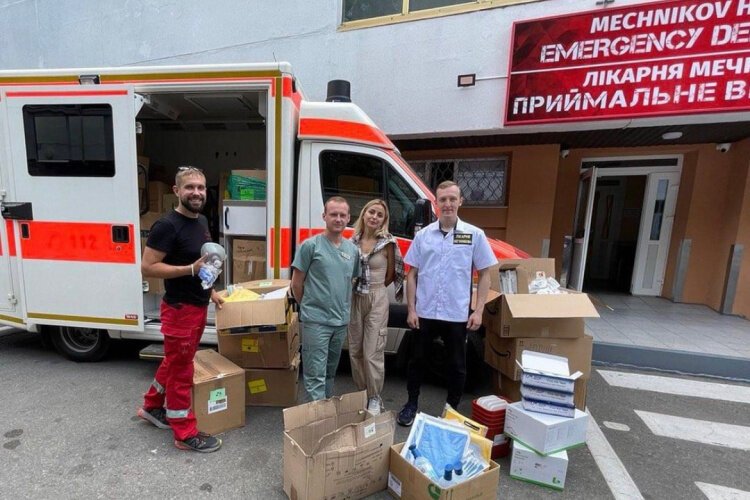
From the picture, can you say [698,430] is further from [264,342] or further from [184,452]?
[184,452]

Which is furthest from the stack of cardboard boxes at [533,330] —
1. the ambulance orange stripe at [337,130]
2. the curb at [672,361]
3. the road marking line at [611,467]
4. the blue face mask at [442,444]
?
the curb at [672,361]

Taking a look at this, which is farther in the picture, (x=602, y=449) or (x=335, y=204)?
(x=602, y=449)

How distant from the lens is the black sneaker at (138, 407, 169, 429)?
2717mm

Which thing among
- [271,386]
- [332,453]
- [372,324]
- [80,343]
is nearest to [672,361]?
[372,324]

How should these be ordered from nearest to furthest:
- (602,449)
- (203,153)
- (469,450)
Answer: (469,450) → (602,449) → (203,153)

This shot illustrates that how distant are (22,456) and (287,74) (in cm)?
333

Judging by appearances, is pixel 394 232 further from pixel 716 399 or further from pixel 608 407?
pixel 716 399

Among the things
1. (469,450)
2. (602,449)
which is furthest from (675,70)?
(469,450)

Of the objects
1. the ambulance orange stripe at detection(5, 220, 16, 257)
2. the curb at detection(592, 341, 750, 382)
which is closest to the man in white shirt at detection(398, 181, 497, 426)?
the curb at detection(592, 341, 750, 382)

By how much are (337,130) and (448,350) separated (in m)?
2.13

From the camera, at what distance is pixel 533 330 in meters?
2.88

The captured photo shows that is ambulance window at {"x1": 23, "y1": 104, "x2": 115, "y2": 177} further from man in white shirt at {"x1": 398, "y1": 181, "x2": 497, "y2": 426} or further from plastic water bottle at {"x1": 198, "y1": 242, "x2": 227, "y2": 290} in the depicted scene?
man in white shirt at {"x1": 398, "y1": 181, "x2": 497, "y2": 426}

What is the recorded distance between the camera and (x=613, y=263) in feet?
29.7

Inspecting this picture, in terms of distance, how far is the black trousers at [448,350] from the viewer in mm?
2689
